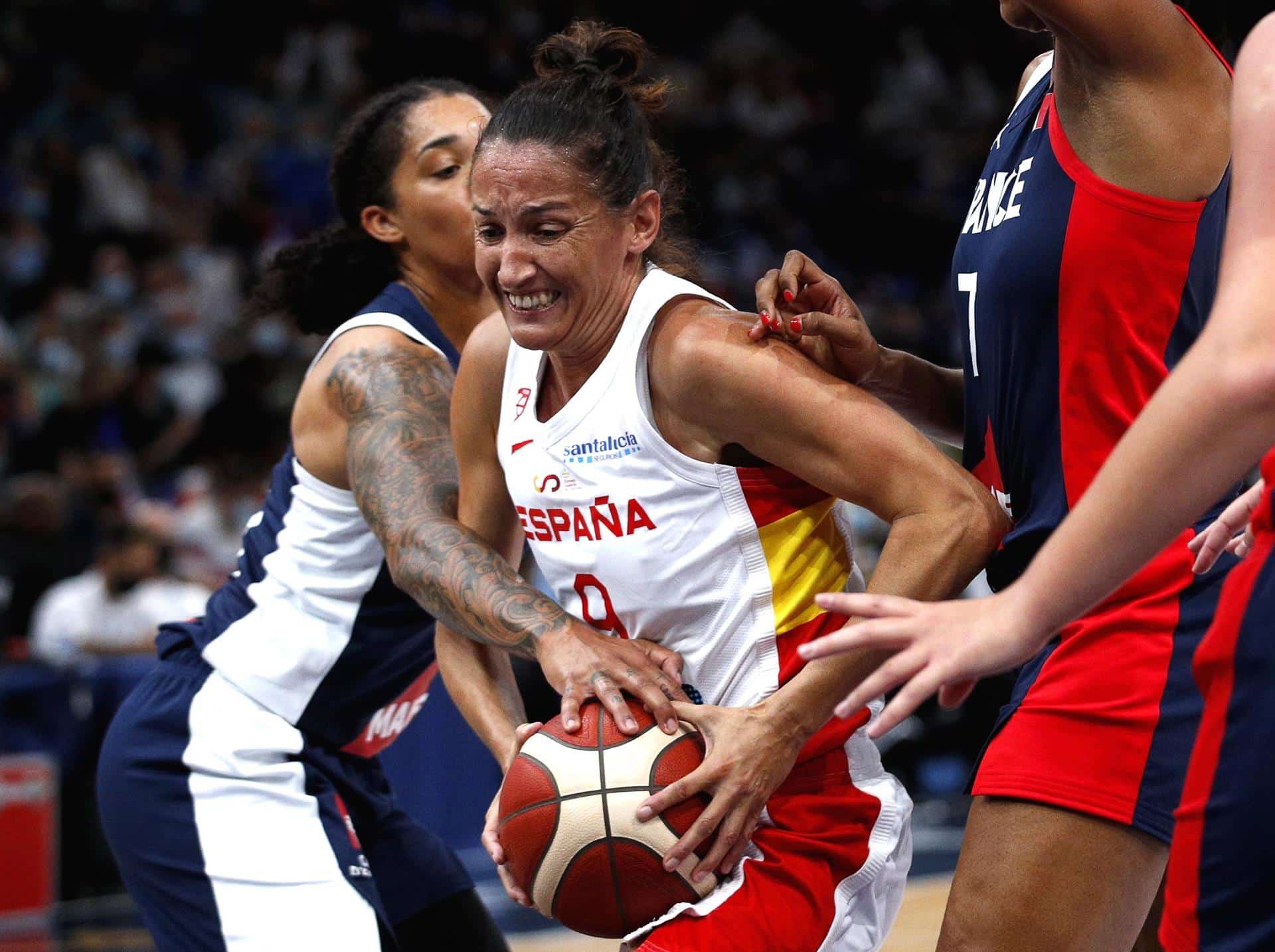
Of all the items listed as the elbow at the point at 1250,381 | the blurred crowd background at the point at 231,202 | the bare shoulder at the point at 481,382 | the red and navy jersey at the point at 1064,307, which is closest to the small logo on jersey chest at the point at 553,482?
the bare shoulder at the point at 481,382

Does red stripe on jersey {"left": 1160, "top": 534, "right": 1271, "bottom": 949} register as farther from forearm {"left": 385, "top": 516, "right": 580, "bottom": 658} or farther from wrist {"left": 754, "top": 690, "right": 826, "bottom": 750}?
forearm {"left": 385, "top": 516, "right": 580, "bottom": 658}

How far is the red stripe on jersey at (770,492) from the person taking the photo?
2.86 metres

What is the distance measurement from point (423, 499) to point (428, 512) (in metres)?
0.04

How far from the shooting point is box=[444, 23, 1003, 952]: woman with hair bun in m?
2.71

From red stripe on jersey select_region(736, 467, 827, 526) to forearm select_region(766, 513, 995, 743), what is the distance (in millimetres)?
228

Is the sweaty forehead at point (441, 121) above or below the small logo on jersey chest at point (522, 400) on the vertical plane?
above

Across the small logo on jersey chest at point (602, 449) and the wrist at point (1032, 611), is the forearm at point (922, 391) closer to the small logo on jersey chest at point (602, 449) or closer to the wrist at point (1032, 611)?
the small logo on jersey chest at point (602, 449)

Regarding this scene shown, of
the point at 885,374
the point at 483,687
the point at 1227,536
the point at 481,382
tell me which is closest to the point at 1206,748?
the point at 1227,536

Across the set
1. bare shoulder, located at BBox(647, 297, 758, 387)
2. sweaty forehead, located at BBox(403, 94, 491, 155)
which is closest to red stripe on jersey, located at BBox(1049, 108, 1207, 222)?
bare shoulder, located at BBox(647, 297, 758, 387)

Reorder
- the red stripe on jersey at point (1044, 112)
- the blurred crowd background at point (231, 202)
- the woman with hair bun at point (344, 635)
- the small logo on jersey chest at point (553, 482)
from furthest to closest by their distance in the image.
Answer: the blurred crowd background at point (231, 202) < the woman with hair bun at point (344, 635) < the small logo on jersey chest at point (553, 482) < the red stripe on jersey at point (1044, 112)

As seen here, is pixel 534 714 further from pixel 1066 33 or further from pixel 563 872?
pixel 1066 33

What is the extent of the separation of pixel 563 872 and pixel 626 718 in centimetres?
29

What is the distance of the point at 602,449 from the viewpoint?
9.52 feet

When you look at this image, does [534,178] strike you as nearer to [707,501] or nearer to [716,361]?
[716,361]
